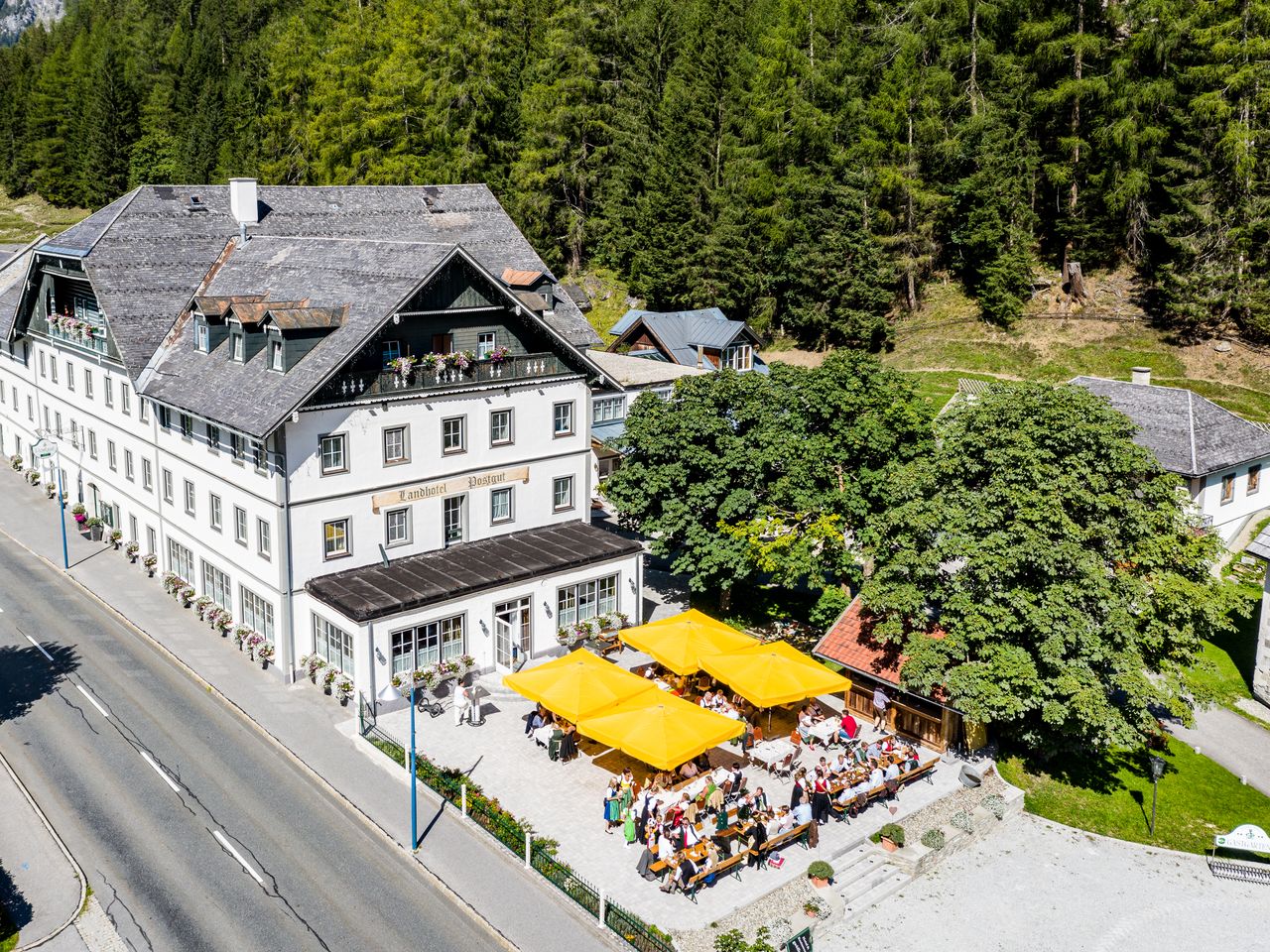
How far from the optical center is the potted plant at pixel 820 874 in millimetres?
26484

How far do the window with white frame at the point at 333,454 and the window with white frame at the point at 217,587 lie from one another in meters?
7.38

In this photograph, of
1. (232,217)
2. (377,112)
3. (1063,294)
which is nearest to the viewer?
(232,217)

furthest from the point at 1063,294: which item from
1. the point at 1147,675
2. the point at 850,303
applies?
the point at 1147,675

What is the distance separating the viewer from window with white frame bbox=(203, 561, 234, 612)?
132 ft

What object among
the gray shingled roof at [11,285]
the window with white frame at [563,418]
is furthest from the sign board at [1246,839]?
the gray shingled roof at [11,285]

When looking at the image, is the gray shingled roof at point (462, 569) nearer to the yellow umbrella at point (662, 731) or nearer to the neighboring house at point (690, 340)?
the yellow umbrella at point (662, 731)

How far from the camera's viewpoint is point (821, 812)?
96.2 ft

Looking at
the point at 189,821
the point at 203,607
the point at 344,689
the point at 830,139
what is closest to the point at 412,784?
the point at 189,821

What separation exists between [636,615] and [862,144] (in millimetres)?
46591

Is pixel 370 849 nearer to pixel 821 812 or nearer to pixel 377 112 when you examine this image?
pixel 821 812

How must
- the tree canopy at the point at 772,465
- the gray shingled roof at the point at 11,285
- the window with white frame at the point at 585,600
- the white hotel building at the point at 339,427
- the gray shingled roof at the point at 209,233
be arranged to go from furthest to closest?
the gray shingled roof at the point at 11,285 → the gray shingled roof at the point at 209,233 → the window with white frame at the point at 585,600 → the tree canopy at the point at 772,465 → the white hotel building at the point at 339,427

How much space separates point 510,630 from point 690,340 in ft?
122

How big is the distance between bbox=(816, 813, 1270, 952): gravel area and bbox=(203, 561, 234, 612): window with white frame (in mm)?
25345

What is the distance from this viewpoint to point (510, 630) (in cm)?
3750
